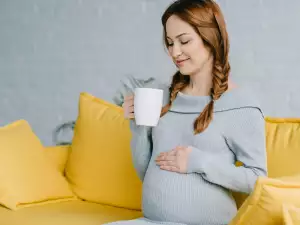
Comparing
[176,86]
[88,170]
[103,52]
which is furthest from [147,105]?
[103,52]

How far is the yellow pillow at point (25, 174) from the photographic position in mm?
2111

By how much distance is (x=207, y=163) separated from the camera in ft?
4.88

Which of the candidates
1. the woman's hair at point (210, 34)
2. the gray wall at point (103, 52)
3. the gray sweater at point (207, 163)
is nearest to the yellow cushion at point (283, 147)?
the gray sweater at point (207, 163)

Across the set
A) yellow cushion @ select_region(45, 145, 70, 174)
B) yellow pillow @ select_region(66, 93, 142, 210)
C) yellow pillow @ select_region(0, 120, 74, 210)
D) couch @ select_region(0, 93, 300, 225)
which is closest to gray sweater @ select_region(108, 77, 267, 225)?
couch @ select_region(0, 93, 300, 225)

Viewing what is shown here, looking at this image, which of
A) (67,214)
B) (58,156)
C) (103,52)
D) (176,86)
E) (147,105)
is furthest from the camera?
(103,52)

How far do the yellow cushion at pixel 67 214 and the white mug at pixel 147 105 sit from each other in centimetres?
52

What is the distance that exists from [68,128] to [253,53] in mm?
1124

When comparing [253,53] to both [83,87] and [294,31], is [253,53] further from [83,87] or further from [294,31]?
[83,87]

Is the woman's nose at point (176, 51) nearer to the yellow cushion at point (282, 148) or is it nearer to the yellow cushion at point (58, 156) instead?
the yellow cushion at point (282, 148)

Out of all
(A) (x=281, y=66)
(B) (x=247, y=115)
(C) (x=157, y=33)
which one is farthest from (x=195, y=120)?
(C) (x=157, y=33)

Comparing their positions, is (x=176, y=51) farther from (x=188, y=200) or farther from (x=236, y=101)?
(x=188, y=200)

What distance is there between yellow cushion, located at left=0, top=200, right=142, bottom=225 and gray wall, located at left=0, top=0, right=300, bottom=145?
747 mm

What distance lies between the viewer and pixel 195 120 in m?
1.58

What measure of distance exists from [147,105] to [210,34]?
29cm
